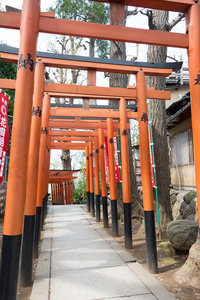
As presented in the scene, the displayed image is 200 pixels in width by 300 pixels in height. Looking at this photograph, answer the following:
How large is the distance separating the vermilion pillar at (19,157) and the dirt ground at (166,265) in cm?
117

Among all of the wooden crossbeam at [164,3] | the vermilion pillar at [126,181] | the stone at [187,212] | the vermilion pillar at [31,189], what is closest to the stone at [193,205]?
the stone at [187,212]

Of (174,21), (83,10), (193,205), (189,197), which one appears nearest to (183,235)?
(193,205)

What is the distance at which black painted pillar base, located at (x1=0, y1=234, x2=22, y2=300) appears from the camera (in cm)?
274

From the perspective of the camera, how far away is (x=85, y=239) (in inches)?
276

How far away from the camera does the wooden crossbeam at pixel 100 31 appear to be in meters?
3.57

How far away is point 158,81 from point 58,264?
5.84 m

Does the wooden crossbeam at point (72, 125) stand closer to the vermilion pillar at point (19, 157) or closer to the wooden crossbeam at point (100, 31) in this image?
the wooden crossbeam at point (100, 31)

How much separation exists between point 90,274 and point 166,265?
1595 mm

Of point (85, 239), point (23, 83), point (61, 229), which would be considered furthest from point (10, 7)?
point (61, 229)

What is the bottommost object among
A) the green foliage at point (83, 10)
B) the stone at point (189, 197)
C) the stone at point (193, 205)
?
the stone at point (193, 205)

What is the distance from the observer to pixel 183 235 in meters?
5.00

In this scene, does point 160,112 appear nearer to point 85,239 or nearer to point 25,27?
point 85,239

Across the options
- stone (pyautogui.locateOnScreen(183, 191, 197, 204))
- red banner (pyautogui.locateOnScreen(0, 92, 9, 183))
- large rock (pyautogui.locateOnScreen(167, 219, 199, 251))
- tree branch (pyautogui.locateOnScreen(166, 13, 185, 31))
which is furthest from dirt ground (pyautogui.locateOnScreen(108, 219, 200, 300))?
tree branch (pyautogui.locateOnScreen(166, 13, 185, 31))

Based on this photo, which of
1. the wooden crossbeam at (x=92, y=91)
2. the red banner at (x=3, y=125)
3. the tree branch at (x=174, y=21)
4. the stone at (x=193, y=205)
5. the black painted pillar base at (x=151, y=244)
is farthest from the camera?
the stone at (x=193, y=205)
